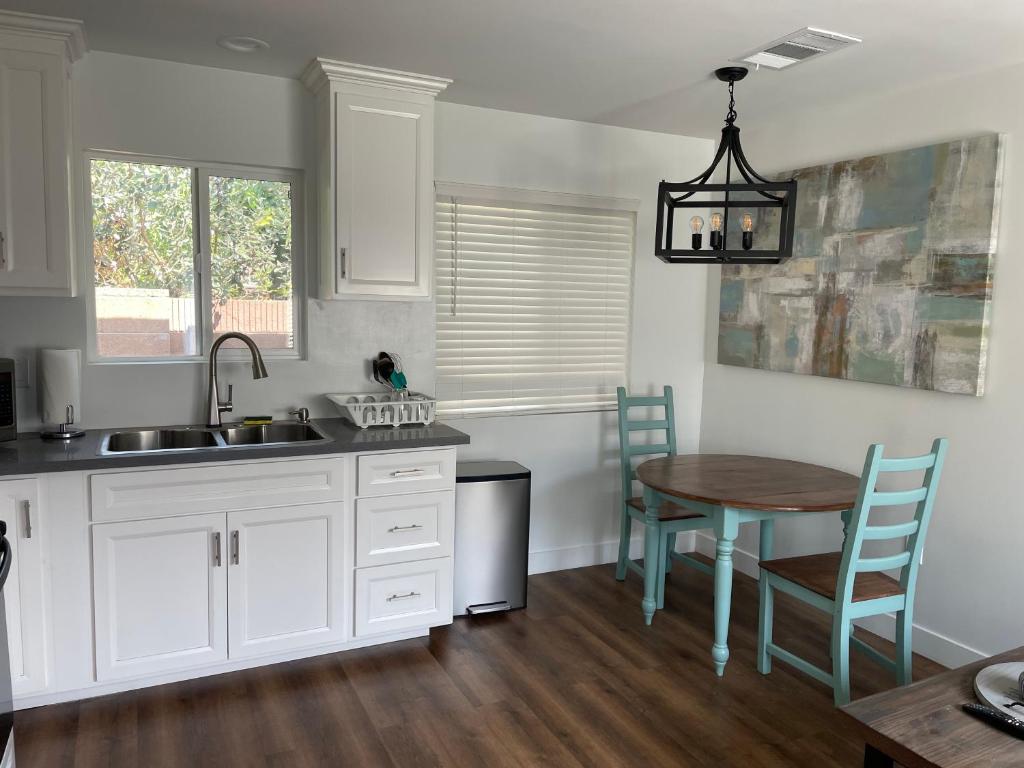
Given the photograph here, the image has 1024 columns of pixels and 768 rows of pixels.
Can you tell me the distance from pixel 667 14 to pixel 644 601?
2423 millimetres

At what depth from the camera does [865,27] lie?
8.60ft

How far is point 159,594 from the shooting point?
2820 mm

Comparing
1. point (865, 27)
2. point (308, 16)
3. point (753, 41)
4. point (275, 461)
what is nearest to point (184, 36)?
point (308, 16)

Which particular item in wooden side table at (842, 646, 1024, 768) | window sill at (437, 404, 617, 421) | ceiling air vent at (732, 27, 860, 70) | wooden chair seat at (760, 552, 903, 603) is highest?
ceiling air vent at (732, 27, 860, 70)

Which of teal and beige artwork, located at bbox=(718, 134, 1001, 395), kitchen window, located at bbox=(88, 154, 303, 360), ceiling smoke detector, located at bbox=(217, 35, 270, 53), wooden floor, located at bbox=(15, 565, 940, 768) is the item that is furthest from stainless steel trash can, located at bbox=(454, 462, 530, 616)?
ceiling smoke detector, located at bbox=(217, 35, 270, 53)

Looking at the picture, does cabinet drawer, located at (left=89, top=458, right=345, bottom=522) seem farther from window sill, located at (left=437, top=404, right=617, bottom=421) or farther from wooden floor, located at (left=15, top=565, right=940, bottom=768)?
window sill, located at (left=437, top=404, right=617, bottom=421)

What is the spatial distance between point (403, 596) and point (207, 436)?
1.06 meters

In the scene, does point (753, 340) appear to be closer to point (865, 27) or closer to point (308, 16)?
point (865, 27)

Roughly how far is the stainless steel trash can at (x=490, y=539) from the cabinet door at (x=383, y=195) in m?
0.92

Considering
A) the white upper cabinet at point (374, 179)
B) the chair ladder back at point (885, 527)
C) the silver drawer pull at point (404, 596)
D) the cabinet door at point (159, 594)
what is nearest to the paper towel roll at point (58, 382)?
the cabinet door at point (159, 594)

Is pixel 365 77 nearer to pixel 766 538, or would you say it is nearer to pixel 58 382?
pixel 58 382

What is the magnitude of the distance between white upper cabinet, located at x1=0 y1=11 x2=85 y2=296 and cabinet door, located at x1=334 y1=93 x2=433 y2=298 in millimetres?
992

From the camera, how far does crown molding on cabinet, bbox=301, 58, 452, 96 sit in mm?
3150

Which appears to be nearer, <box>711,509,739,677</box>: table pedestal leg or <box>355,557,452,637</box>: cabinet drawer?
<box>711,509,739,677</box>: table pedestal leg
